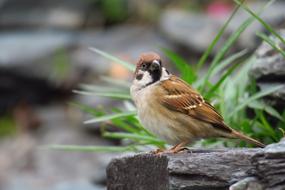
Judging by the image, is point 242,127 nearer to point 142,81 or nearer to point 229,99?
point 229,99

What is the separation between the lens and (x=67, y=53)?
37.3 feet

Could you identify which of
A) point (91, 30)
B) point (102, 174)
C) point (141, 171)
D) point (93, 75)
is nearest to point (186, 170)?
point (141, 171)

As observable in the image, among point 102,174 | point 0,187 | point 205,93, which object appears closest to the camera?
point 205,93

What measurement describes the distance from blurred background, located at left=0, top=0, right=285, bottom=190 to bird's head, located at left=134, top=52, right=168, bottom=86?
197 inches

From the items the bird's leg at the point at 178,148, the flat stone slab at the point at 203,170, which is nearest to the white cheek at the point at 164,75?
the bird's leg at the point at 178,148

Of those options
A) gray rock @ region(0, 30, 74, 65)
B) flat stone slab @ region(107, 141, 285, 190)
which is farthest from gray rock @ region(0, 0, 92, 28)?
flat stone slab @ region(107, 141, 285, 190)

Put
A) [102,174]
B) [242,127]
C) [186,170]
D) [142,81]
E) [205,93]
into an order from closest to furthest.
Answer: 1. [186,170]
2. [142,81]
3. [242,127]
4. [205,93]
5. [102,174]

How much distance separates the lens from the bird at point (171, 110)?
4504mm

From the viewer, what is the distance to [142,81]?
4.66 m

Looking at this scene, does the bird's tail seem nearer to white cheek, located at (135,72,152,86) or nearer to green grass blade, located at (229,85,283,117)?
green grass blade, located at (229,85,283,117)

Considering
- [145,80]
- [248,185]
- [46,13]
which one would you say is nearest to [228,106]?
[145,80]

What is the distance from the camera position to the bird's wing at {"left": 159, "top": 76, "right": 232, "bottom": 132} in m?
4.59

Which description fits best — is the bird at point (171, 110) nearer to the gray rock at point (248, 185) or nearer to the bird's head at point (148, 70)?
the bird's head at point (148, 70)

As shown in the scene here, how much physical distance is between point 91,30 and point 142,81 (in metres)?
7.47
